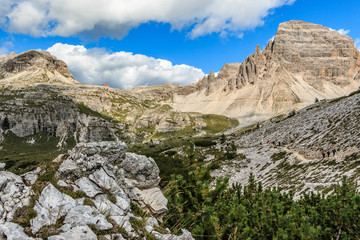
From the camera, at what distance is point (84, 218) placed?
7844 mm

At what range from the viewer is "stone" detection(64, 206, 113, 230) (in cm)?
767

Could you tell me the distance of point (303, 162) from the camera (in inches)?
1721

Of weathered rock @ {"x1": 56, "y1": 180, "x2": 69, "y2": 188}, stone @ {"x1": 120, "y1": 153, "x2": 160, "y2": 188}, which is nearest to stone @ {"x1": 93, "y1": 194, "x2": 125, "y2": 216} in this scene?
weathered rock @ {"x1": 56, "y1": 180, "x2": 69, "y2": 188}

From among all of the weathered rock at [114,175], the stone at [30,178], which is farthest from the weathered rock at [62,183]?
the stone at [30,178]

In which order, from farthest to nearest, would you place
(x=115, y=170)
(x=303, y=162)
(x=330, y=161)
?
(x=303, y=162), (x=330, y=161), (x=115, y=170)

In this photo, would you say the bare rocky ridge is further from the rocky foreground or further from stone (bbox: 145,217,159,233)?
stone (bbox: 145,217,159,233)

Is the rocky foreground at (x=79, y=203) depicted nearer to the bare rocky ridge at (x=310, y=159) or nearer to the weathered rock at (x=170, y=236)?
the weathered rock at (x=170, y=236)

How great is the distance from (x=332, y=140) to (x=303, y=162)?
30.8 ft

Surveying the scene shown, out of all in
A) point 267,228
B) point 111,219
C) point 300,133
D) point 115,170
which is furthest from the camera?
point 300,133

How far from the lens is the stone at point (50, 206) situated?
295 inches

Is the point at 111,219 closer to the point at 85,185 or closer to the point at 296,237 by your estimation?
the point at 85,185

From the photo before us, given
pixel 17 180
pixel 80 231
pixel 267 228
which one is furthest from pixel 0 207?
pixel 267 228

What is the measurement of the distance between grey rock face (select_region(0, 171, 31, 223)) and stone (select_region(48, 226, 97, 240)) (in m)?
1.94

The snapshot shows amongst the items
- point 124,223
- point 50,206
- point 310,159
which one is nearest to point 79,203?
point 50,206
